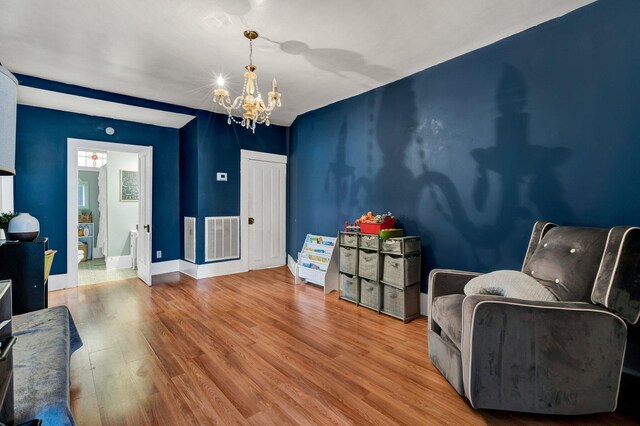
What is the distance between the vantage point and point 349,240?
3730mm

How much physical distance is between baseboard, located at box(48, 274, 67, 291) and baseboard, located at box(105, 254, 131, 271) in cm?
134

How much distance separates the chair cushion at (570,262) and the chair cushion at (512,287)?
0.10m

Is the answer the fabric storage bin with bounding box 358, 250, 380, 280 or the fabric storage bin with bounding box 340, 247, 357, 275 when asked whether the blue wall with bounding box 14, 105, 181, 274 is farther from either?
the fabric storage bin with bounding box 358, 250, 380, 280

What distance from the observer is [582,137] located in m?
2.35

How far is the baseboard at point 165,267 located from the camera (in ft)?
16.6

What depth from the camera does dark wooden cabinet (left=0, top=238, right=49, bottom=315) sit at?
2352 mm

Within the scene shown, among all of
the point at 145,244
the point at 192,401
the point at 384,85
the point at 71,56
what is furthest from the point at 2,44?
the point at 384,85

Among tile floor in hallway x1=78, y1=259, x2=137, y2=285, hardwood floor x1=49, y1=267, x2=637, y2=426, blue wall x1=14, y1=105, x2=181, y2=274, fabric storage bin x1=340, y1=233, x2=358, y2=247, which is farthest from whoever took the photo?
tile floor in hallway x1=78, y1=259, x2=137, y2=285

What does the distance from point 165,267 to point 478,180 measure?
4876mm

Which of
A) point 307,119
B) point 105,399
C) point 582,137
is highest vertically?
point 307,119

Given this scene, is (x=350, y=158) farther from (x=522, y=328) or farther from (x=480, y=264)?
(x=522, y=328)

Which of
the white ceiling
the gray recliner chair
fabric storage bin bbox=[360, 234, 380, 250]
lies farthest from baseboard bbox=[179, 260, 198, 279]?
the gray recliner chair

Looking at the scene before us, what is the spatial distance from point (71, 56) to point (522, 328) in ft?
14.6

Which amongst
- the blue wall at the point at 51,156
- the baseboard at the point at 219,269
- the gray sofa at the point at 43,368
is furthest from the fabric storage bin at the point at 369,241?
the blue wall at the point at 51,156
